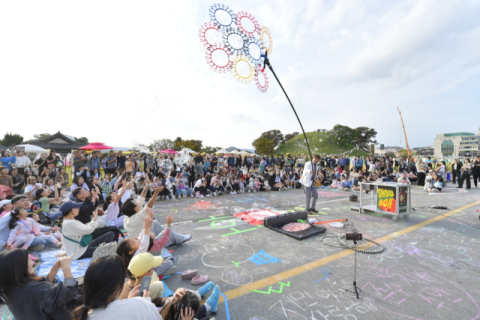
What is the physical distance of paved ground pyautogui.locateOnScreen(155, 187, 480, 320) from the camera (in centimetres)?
289

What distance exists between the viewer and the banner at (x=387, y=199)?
6.70 m

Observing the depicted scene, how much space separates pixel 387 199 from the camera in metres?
6.88

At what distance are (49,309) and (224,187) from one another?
10958 mm

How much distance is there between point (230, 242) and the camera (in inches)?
202

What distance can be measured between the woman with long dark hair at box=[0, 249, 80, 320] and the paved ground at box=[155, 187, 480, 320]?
→ 161cm

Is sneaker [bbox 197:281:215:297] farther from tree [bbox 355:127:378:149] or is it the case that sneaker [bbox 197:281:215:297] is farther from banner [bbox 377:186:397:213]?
tree [bbox 355:127:378:149]

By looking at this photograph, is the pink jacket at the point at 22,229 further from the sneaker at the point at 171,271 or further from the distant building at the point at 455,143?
the distant building at the point at 455,143

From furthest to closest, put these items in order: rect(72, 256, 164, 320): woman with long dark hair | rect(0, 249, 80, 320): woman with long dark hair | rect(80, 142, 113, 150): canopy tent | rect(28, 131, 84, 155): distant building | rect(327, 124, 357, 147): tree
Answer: rect(327, 124, 357, 147): tree < rect(28, 131, 84, 155): distant building < rect(80, 142, 113, 150): canopy tent < rect(0, 249, 80, 320): woman with long dark hair < rect(72, 256, 164, 320): woman with long dark hair

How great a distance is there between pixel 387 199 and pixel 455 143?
13545 centimetres

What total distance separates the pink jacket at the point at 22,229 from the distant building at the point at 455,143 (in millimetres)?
124266

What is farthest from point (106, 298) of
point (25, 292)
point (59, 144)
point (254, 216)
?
point (59, 144)

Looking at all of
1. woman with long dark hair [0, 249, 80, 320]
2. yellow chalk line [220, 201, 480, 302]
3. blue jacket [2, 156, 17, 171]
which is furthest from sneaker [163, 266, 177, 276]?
blue jacket [2, 156, 17, 171]

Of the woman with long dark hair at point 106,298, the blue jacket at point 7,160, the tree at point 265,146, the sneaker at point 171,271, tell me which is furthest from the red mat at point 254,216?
the tree at point 265,146

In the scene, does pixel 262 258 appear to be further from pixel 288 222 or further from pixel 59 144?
pixel 59 144
